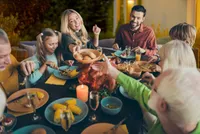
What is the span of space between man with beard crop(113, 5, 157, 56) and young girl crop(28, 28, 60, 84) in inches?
17.9

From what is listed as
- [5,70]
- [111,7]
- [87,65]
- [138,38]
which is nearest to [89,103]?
[87,65]

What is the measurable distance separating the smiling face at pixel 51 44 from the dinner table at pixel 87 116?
183 millimetres

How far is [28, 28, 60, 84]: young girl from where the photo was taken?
1.25 meters

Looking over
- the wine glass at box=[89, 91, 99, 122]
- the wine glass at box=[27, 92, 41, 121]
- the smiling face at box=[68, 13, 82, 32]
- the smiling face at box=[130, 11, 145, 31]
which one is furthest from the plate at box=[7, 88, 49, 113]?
the smiling face at box=[130, 11, 145, 31]

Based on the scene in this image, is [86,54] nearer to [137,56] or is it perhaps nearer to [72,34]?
[72,34]

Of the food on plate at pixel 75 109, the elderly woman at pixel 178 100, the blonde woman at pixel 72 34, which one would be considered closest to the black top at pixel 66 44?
the blonde woman at pixel 72 34

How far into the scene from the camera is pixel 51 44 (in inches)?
49.9

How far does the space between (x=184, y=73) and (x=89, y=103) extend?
50 cm

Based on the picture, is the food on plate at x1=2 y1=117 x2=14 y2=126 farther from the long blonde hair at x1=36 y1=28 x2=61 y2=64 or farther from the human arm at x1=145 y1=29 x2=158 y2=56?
the human arm at x1=145 y1=29 x2=158 y2=56

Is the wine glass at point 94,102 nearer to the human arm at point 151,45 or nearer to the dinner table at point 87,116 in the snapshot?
the dinner table at point 87,116

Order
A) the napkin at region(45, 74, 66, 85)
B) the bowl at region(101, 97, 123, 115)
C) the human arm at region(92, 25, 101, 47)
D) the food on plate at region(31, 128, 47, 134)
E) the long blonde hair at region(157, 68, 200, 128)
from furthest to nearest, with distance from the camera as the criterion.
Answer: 1. the human arm at region(92, 25, 101, 47)
2. the napkin at region(45, 74, 66, 85)
3. the bowl at region(101, 97, 123, 115)
4. the food on plate at region(31, 128, 47, 134)
5. the long blonde hair at region(157, 68, 200, 128)

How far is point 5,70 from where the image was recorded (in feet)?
3.70

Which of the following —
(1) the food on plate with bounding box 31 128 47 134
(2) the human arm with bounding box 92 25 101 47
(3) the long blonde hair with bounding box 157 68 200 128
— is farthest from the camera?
(2) the human arm with bounding box 92 25 101 47

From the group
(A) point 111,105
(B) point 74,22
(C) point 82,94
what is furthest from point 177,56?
(B) point 74,22
